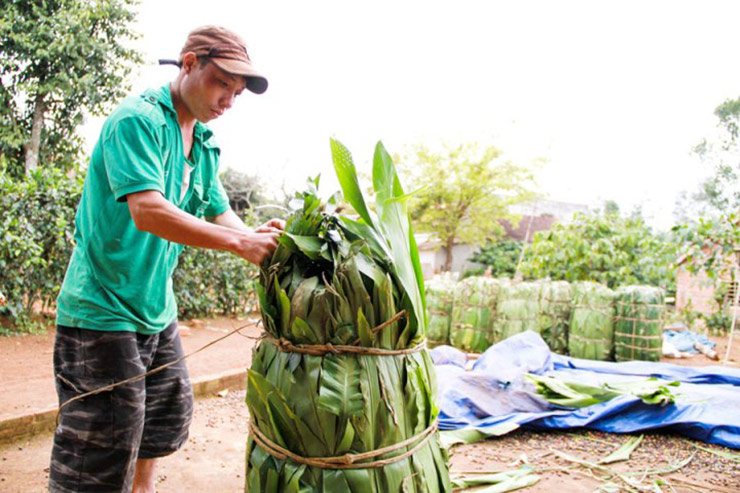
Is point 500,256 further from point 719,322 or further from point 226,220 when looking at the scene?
point 226,220

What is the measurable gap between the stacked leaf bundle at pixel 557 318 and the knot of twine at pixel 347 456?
6.27 metres

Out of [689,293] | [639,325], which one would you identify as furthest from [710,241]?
[689,293]

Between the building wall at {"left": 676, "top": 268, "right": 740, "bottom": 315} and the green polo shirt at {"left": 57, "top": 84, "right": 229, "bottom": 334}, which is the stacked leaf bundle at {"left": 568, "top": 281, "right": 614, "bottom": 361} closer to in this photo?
the green polo shirt at {"left": 57, "top": 84, "right": 229, "bottom": 334}

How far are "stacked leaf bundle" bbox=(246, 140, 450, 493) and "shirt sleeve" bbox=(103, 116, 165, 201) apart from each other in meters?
0.50

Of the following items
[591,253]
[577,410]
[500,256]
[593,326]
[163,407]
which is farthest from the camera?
[500,256]

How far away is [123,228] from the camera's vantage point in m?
1.85

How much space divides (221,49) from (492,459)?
3.15 meters

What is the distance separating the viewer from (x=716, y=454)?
364 cm

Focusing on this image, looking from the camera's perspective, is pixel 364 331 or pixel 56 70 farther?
pixel 56 70

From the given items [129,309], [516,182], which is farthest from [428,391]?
[516,182]

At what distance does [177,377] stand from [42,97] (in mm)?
11451

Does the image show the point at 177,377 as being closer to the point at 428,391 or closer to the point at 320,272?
the point at 320,272

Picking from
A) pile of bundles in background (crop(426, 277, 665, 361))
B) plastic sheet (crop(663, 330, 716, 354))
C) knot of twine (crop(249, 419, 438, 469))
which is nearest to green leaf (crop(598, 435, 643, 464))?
knot of twine (crop(249, 419, 438, 469))

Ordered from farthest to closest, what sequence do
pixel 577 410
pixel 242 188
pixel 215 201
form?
1. pixel 242 188
2. pixel 577 410
3. pixel 215 201
